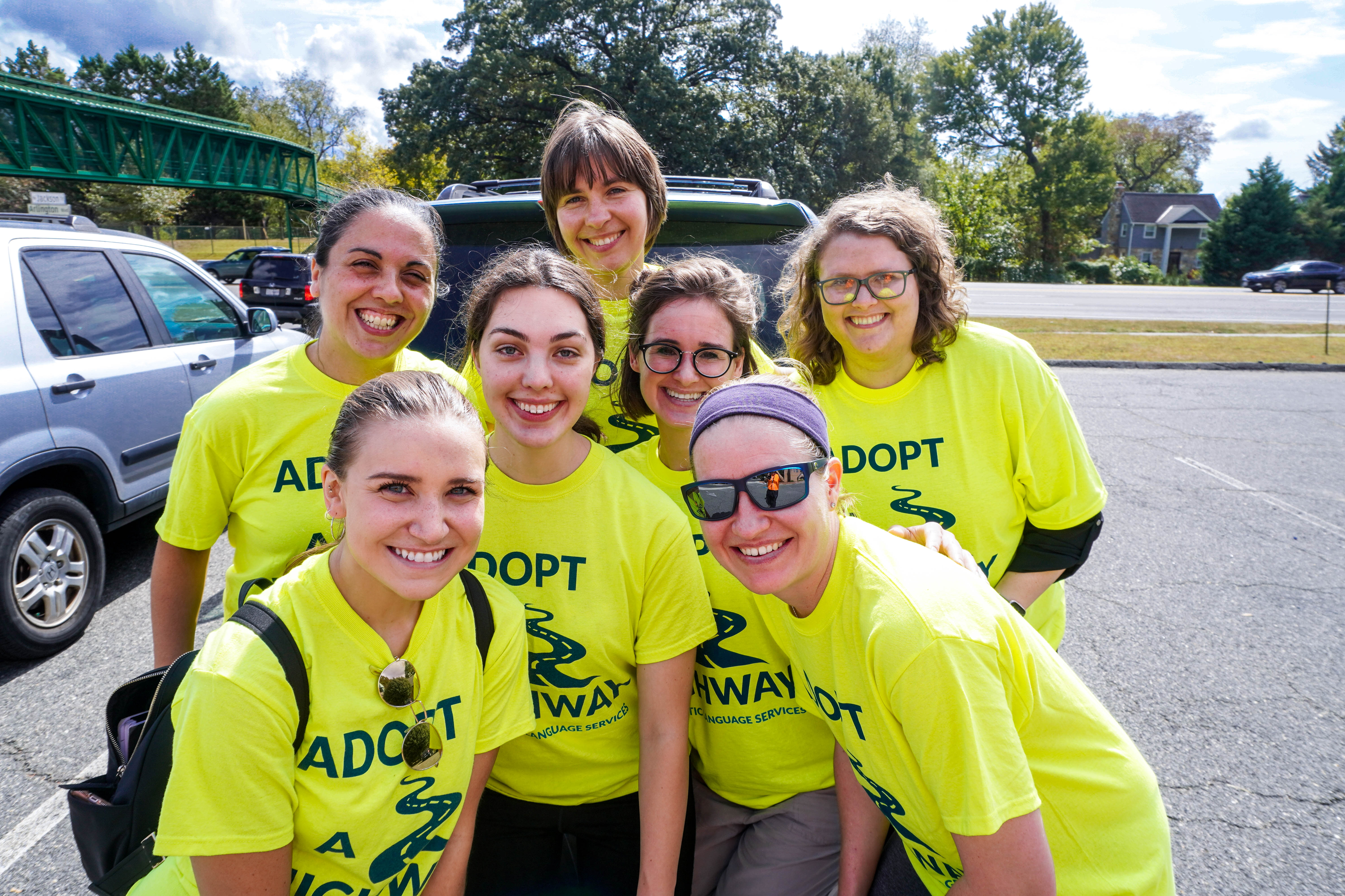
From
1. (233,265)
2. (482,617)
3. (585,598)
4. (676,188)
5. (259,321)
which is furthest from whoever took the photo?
(233,265)

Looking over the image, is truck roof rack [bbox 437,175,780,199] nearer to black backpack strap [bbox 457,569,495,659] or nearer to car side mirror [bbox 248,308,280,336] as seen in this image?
black backpack strap [bbox 457,569,495,659]

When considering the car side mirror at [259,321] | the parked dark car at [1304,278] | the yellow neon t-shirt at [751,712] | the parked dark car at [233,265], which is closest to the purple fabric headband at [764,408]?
the yellow neon t-shirt at [751,712]

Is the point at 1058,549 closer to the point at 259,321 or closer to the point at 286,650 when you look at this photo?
the point at 286,650

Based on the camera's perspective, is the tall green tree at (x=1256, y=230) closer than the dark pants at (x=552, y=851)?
No

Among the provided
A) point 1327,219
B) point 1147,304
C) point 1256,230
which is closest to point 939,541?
point 1147,304

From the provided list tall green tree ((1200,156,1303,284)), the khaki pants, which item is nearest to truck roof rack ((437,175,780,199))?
the khaki pants

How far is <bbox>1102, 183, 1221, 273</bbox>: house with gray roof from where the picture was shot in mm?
62656

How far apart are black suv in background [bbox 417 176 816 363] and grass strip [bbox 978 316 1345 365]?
34.5 ft

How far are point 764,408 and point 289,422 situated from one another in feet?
4.39

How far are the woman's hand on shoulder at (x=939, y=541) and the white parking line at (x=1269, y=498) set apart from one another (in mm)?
6011

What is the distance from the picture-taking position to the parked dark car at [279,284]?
18438 millimetres

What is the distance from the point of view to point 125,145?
22062 millimetres

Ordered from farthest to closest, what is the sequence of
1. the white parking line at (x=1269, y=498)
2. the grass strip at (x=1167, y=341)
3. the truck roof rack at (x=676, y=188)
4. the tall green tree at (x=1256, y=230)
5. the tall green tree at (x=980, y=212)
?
the tall green tree at (x=1256, y=230) < the tall green tree at (x=980, y=212) < the grass strip at (x=1167, y=341) < the white parking line at (x=1269, y=498) < the truck roof rack at (x=676, y=188)

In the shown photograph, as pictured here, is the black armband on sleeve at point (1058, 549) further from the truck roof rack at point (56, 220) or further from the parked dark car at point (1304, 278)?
the parked dark car at point (1304, 278)
